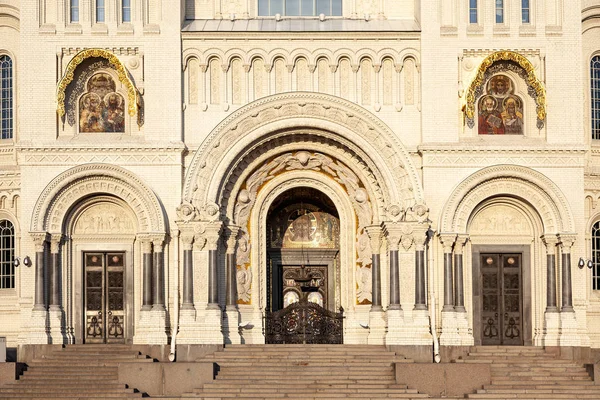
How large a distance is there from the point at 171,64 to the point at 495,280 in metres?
12.9

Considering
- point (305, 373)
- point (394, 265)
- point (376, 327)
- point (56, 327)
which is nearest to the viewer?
point (305, 373)

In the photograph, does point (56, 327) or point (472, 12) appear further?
point (472, 12)

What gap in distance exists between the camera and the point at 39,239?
49.9m

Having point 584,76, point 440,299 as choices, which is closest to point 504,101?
point 584,76

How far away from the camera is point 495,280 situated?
170 feet

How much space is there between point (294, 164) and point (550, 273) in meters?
9.29

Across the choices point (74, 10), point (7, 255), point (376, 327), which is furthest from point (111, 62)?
point (376, 327)

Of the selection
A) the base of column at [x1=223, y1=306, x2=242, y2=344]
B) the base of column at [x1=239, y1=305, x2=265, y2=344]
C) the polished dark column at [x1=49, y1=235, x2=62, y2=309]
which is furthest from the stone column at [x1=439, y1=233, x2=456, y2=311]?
the polished dark column at [x1=49, y1=235, x2=62, y2=309]

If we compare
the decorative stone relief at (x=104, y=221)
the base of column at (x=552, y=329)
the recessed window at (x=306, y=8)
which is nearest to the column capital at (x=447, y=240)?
the base of column at (x=552, y=329)

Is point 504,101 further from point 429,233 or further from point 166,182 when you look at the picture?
point 166,182

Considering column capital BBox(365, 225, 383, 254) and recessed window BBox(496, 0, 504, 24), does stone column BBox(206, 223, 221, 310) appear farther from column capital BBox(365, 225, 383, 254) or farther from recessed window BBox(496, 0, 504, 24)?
recessed window BBox(496, 0, 504, 24)

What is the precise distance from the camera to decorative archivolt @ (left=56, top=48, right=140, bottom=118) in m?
50.2

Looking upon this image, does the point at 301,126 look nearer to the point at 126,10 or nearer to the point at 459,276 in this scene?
the point at 126,10

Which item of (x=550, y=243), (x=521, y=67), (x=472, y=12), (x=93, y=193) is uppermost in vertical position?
(x=472, y=12)
